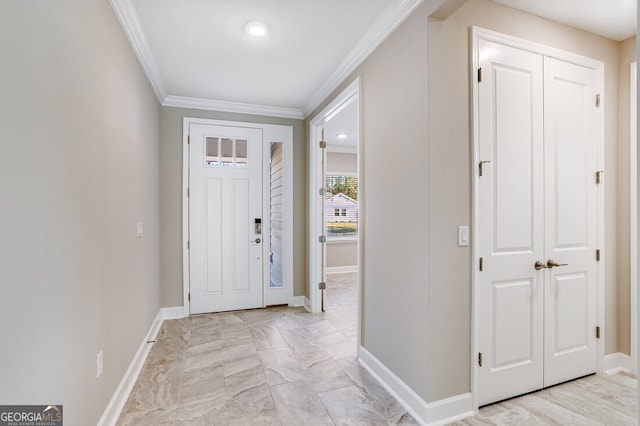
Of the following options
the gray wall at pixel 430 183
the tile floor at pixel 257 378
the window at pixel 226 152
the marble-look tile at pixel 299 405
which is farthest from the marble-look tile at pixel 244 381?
the window at pixel 226 152

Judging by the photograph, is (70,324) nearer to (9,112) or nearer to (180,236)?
(9,112)

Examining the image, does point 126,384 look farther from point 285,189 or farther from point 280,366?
point 285,189

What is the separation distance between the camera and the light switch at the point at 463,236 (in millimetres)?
1821

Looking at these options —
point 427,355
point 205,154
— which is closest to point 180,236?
point 205,154

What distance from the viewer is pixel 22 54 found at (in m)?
1.00

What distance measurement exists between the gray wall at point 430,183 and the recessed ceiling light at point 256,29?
0.93m

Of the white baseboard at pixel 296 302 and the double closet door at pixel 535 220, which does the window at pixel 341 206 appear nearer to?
the white baseboard at pixel 296 302

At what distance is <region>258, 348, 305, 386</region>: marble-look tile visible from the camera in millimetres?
2287

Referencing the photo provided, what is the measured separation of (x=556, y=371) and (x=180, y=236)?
3.89m

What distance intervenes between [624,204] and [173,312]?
4.65 meters

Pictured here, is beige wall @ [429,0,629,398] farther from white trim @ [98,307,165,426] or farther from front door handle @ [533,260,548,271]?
white trim @ [98,307,165,426]

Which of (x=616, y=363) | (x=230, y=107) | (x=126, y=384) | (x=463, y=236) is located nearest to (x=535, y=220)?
(x=463, y=236)

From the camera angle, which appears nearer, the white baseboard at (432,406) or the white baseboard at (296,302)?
the white baseboard at (432,406)

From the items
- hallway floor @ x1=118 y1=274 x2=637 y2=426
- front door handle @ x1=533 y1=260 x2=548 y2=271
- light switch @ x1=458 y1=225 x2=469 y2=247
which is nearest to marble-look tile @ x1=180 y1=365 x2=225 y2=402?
hallway floor @ x1=118 y1=274 x2=637 y2=426
